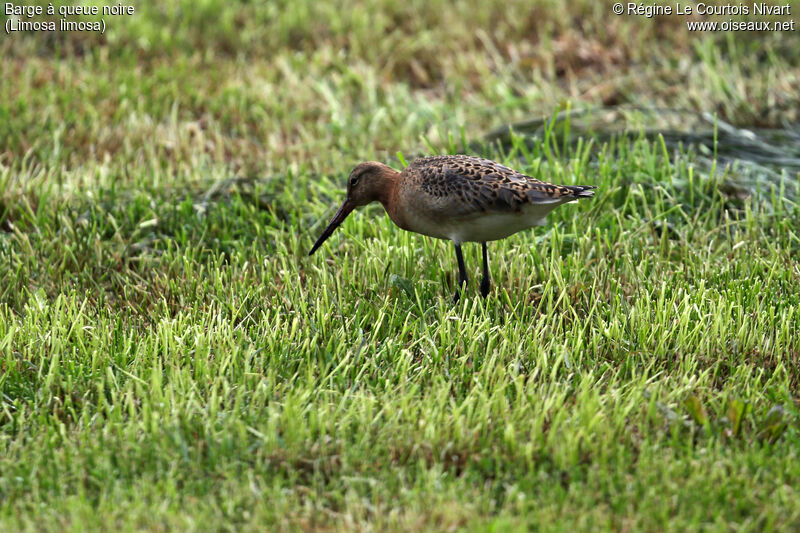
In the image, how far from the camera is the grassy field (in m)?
3.50

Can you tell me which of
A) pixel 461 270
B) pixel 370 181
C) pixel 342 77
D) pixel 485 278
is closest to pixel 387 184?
pixel 370 181

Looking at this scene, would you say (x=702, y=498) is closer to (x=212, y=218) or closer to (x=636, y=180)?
(x=636, y=180)

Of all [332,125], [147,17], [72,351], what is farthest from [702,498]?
[147,17]

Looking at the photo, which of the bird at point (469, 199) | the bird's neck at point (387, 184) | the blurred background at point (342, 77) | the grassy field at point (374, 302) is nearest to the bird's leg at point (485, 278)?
the bird at point (469, 199)

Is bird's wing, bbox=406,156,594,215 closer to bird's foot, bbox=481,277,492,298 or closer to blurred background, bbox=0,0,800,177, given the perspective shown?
bird's foot, bbox=481,277,492,298

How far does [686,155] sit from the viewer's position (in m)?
6.32

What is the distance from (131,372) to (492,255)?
217 cm

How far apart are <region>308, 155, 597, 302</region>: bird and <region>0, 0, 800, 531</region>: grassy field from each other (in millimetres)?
374

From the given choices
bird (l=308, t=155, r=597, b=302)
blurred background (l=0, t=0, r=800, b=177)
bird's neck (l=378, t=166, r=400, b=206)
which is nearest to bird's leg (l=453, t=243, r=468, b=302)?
bird (l=308, t=155, r=597, b=302)

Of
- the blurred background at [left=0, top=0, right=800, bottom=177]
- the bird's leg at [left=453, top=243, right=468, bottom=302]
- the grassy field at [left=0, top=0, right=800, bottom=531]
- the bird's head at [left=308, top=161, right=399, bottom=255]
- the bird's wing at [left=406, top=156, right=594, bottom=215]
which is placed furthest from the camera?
the blurred background at [left=0, top=0, right=800, bottom=177]

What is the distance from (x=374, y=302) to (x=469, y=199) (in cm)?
79

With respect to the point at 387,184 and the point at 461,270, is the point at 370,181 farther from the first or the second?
the point at 461,270

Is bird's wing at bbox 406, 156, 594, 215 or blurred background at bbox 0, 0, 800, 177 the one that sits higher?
blurred background at bbox 0, 0, 800, 177

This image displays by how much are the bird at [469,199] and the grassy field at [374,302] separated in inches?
14.7
